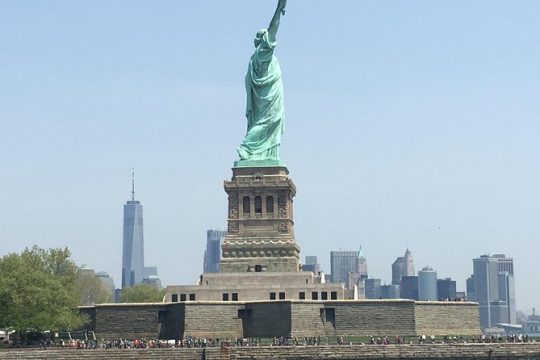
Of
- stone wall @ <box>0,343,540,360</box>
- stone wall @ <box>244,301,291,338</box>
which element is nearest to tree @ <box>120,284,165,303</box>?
stone wall @ <box>244,301,291,338</box>

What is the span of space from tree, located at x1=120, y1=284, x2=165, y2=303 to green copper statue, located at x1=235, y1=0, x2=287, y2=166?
26070 millimetres

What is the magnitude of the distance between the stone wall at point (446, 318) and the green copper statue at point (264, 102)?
18.4m

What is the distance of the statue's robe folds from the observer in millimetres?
108312

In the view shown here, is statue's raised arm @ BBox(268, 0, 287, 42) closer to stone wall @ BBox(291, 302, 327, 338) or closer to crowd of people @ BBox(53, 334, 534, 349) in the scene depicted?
stone wall @ BBox(291, 302, 327, 338)

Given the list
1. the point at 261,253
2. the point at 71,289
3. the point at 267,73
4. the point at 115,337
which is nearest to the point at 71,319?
the point at 115,337

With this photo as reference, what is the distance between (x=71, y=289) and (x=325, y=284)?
67.7 ft

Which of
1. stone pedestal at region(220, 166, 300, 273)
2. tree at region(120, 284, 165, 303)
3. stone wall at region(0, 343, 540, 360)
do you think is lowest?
stone wall at region(0, 343, 540, 360)

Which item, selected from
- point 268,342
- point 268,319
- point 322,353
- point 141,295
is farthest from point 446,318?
point 141,295

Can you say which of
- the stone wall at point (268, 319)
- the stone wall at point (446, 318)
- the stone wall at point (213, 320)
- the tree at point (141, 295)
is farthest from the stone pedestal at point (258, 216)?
the tree at point (141, 295)

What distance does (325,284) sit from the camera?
328ft

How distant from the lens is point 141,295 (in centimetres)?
13075

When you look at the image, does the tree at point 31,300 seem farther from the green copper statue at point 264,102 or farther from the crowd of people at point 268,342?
the green copper statue at point 264,102

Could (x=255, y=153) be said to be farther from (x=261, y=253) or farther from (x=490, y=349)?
(x=490, y=349)

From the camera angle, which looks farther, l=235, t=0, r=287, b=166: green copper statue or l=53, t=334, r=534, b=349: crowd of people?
l=235, t=0, r=287, b=166: green copper statue
